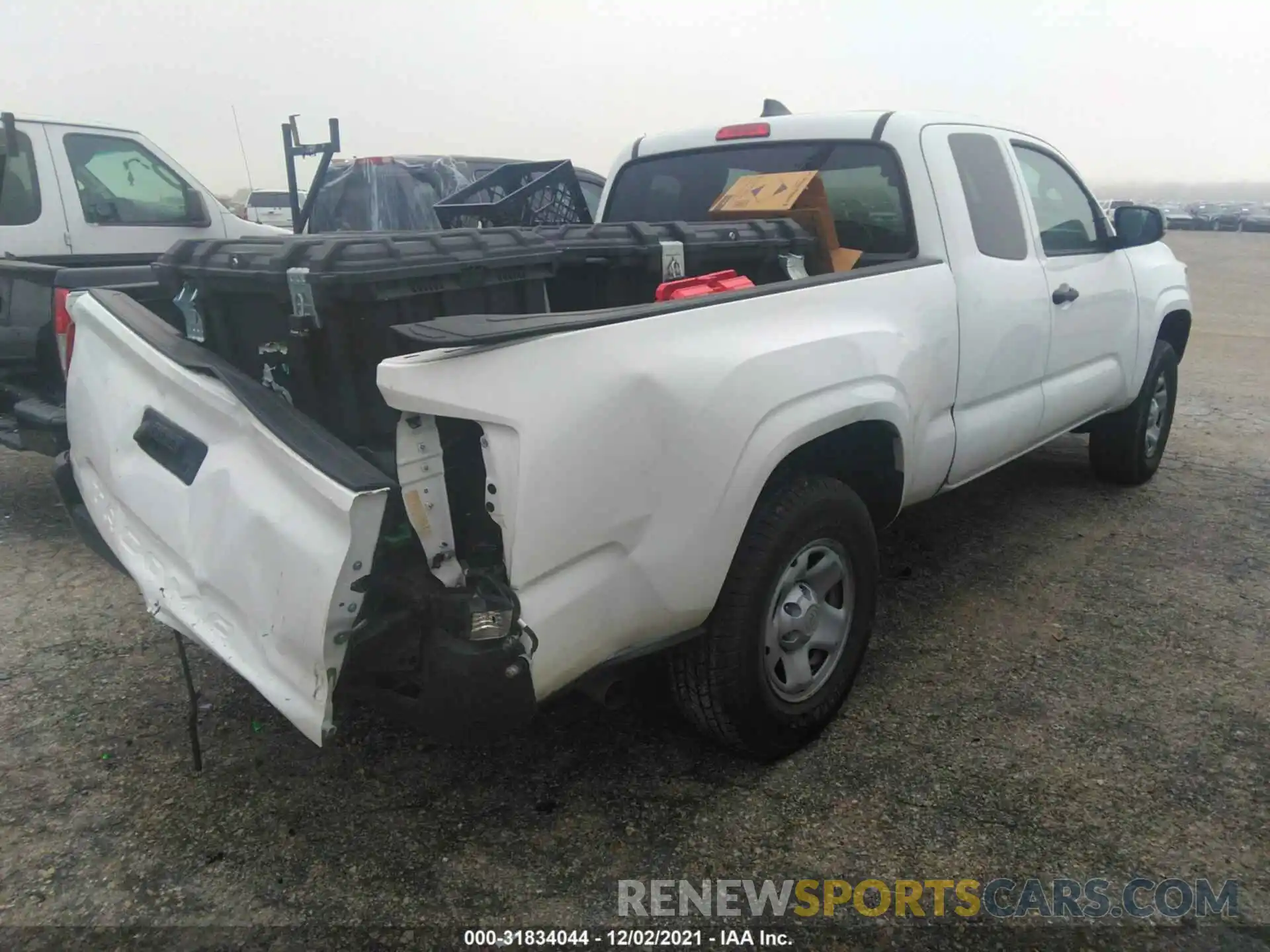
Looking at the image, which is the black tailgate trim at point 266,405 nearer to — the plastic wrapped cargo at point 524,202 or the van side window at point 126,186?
the plastic wrapped cargo at point 524,202

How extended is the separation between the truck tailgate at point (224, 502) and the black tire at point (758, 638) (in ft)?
3.06

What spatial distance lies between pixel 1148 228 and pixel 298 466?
13.6ft

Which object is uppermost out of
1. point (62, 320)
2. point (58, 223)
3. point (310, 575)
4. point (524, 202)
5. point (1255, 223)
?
point (524, 202)

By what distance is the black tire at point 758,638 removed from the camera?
2.38 metres

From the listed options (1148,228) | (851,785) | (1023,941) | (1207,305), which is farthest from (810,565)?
(1207,305)

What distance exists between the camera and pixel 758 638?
7.97 feet

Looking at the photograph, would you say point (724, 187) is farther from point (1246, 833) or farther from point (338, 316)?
point (1246, 833)

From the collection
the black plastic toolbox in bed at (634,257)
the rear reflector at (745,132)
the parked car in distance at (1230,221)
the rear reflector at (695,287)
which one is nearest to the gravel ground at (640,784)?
the rear reflector at (695,287)

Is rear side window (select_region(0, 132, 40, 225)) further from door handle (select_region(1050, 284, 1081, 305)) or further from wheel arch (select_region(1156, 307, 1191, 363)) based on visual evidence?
wheel arch (select_region(1156, 307, 1191, 363))

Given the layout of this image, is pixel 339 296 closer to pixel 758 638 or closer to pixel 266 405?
pixel 266 405

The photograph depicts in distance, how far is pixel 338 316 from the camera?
6.90 ft

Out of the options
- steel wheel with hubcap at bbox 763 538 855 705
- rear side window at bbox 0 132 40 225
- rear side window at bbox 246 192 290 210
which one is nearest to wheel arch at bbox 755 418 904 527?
steel wheel with hubcap at bbox 763 538 855 705

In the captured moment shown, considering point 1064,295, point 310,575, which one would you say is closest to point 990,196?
point 1064,295

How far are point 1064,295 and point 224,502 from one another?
131 inches
